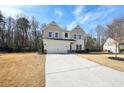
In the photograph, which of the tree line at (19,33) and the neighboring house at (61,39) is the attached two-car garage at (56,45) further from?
the tree line at (19,33)

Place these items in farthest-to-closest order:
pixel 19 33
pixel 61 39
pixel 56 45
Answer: pixel 19 33, pixel 61 39, pixel 56 45

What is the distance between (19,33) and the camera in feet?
128

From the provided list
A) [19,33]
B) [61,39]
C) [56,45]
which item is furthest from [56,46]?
[19,33]

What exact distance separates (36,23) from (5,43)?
8.11 m

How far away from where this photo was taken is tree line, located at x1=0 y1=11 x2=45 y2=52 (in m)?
37.5

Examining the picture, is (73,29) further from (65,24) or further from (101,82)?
(101,82)

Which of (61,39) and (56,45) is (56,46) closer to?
(56,45)

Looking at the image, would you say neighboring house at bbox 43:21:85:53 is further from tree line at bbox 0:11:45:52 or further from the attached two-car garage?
tree line at bbox 0:11:45:52

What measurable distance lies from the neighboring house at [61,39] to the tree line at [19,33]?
849 centimetres

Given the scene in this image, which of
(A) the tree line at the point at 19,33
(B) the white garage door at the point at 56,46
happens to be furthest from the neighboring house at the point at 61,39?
(A) the tree line at the point at 19,33

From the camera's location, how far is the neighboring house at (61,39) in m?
27.2

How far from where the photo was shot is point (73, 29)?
30625 millimetres

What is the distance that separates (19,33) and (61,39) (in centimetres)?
1409
